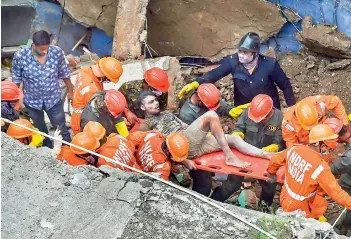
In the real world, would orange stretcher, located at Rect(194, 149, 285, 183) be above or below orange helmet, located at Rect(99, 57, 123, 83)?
below

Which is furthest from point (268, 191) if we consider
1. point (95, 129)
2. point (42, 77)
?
point (42, 77)

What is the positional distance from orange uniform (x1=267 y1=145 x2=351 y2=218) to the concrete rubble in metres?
0.70

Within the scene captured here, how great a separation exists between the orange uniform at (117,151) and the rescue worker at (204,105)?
51.5 inches

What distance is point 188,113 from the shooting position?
774cm

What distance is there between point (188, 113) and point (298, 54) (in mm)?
3237

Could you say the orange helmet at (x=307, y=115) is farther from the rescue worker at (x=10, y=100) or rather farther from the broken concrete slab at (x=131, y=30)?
the broken concrete slab at (x=131, y=30)

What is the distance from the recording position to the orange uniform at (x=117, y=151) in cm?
632

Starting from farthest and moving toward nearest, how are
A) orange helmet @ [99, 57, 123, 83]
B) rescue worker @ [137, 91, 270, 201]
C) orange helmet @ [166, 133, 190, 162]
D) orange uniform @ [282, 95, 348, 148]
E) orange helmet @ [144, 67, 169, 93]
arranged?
1. orange helmet @ [144, 67, 169, 93]
2. orange helmet @ [99, 57, 123, 83]
3. rescue worker @ [137, 91, 270, 201]
4. orange uniform @ [282, 95, 348, 148]
5. orange helmet @ [166, 133, 190, 162]

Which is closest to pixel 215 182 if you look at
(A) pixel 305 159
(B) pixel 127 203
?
(A) pixel 305 159

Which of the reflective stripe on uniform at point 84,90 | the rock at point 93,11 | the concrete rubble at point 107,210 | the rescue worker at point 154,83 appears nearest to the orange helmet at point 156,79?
the rescue worker at point 154,83

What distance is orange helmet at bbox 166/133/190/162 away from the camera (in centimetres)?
659

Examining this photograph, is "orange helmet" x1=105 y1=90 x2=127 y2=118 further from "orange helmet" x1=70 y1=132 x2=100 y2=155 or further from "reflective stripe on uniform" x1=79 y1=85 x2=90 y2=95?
"orange helmet" x1=70 y1=132 x2=100 y2=155

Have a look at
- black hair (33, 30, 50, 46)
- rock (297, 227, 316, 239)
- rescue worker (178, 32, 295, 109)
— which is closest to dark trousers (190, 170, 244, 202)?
rescue worker (178, 32, 295, 109)

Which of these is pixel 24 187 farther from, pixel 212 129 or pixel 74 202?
pixel 212 129
